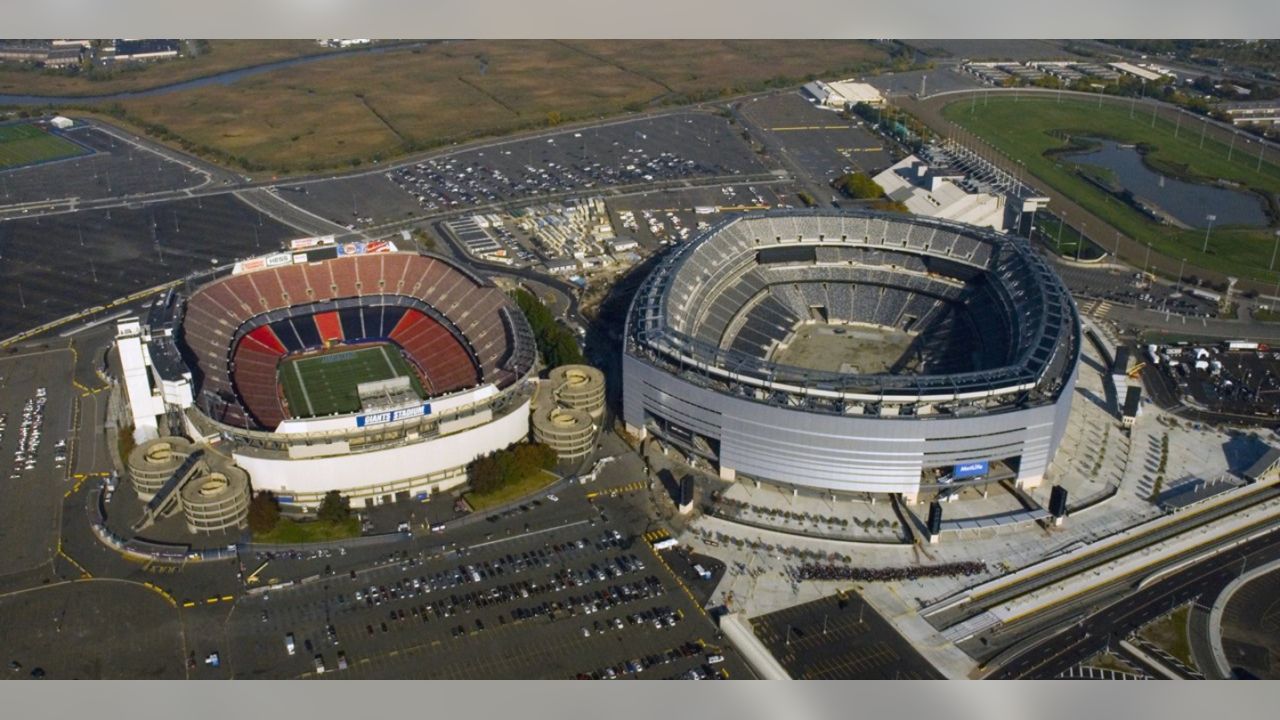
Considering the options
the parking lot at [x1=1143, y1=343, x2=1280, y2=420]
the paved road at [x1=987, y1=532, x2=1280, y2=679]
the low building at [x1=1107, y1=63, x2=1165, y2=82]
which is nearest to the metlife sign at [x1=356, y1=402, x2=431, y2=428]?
the paved road at [x1=987, y1=532, x2=1280, y2=679]

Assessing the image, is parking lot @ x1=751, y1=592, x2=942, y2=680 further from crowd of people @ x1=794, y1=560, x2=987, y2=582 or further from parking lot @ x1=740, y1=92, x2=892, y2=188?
parking lot @ x1=740, y1=92, x2=892, y2=188

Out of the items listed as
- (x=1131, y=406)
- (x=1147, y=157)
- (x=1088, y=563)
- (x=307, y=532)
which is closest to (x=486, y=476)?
(x=307, y=532)

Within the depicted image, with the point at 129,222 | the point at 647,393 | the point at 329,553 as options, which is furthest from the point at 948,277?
the point at 129,222

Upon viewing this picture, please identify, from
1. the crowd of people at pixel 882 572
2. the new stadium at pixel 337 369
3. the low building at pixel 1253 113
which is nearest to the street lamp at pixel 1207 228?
the low building at pixel 1253 113

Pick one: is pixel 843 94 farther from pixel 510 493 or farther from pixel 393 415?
pixel 393 415

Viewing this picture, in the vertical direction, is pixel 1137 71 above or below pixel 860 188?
above

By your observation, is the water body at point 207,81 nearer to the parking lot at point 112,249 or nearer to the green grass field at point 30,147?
the green grass field at point 30,147
